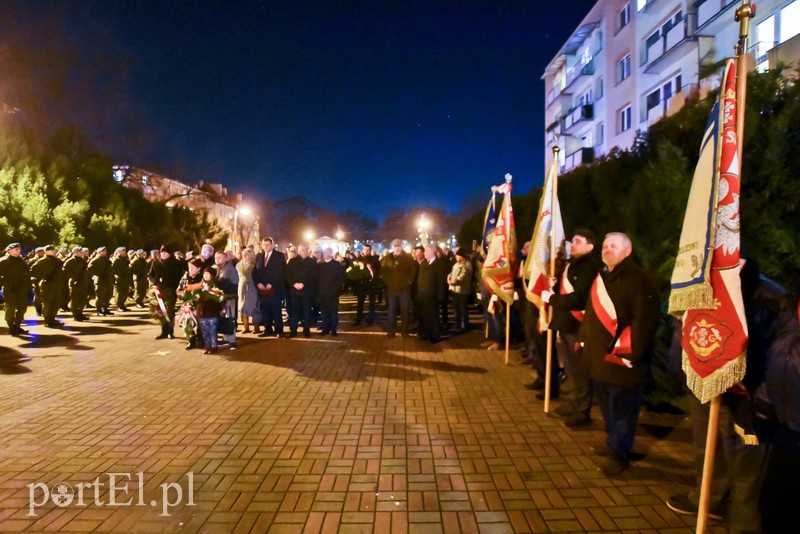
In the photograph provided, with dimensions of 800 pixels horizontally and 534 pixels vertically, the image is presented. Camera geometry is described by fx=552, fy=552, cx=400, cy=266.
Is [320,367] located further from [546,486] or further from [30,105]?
[30,105]

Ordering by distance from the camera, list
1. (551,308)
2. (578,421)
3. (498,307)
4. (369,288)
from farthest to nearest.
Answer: (369,288) < (498,307) < (551,308) < (578,421)

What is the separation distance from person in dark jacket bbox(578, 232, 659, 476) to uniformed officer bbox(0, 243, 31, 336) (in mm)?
11963

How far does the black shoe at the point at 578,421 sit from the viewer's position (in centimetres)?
585

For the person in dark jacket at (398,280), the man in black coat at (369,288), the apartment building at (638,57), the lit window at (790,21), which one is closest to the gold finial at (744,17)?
the person in dark jacket at (398,280)

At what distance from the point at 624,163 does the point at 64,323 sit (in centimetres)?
1349

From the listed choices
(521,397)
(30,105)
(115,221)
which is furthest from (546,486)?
(30,105)

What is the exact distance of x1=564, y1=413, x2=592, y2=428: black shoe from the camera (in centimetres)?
585

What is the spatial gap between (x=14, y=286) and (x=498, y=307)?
10.1m

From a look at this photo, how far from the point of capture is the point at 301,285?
11703mm

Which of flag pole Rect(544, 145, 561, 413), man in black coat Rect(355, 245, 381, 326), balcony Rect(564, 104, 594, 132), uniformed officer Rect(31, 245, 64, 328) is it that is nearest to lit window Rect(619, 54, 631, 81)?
balcony Rect(564, 104, 594, 132)

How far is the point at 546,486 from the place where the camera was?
14.4 ft

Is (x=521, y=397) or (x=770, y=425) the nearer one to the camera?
(x=770, y=425)

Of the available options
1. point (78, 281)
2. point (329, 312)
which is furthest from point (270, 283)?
point (78, 281)

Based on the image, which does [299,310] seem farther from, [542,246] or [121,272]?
[121,272]
